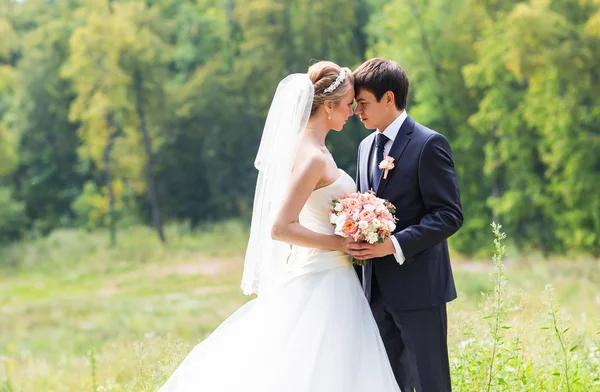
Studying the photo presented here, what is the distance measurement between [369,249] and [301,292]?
46 centimetres

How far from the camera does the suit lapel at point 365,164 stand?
12.8 feet

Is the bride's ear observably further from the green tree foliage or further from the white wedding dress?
the green tree foliage

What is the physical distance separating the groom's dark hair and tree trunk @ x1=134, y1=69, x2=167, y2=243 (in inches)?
916

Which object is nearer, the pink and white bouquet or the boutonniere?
the pink and white bouquet

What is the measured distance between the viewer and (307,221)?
3787mm

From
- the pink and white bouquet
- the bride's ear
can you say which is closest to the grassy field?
the pink and white bouquet

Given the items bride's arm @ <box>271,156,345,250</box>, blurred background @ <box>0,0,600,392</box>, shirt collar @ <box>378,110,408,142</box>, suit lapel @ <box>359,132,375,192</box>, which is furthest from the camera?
blurred background @ <box>0,0,600,392</box>

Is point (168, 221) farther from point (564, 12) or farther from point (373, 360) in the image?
point (373, 360)

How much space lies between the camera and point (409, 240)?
11.4ft

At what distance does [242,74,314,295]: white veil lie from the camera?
3736 mm

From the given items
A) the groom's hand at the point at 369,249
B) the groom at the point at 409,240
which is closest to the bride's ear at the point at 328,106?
the groom at the point at 409,240

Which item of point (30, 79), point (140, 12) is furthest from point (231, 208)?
point (30, 79)

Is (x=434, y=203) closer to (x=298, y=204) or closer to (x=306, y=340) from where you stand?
(x=298, y=204)

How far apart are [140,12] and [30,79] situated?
7.58 metres
